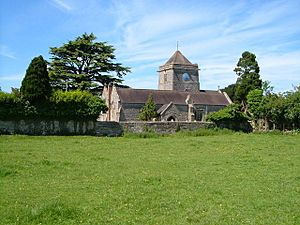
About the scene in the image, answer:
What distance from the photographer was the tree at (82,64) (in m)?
44.6

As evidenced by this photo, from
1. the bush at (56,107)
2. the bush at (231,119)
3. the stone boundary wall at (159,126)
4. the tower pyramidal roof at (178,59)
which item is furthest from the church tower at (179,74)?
the bush at (56,107)

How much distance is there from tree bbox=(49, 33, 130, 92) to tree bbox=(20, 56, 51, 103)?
14360mm

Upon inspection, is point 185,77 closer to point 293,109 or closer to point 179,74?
point 179,74

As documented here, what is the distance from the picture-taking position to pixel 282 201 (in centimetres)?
833

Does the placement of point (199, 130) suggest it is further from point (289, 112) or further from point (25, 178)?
point (25, 178)

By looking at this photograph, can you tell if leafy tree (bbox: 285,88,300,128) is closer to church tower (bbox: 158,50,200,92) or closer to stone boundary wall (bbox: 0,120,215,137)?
stone boundary wall (bbox: 0,120,215,137)

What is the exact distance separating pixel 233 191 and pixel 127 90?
40.2m

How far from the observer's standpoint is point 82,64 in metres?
46.1

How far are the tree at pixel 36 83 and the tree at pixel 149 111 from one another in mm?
17660

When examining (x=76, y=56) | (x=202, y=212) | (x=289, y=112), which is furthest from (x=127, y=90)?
(x=202, y=212)

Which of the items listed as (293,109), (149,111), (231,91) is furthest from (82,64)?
(231,91)

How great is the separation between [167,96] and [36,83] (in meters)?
24.9

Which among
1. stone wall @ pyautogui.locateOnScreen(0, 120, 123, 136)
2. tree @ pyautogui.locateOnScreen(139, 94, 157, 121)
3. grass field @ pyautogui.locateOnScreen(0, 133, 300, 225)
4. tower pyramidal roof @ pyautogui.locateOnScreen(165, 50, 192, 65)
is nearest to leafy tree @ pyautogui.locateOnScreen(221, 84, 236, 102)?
tower pyramidal roof @ pyautogui.locateOnScreen(165, 50, 192, 65)

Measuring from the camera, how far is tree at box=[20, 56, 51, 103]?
2850cm
